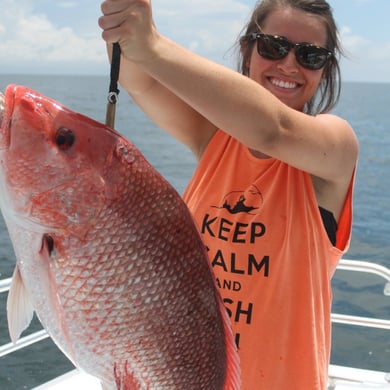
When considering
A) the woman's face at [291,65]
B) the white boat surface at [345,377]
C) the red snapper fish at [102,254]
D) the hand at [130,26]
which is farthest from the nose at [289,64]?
the white boat surface at [345,377]

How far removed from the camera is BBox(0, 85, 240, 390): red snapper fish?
1222 millimetres

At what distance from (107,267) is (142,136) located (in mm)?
22575

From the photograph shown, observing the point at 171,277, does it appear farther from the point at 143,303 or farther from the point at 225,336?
the point at 225,336

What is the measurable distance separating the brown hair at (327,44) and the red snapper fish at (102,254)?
105cm

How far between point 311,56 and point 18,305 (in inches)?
50.5

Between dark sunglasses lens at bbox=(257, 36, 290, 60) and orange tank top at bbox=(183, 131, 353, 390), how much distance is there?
1.33 ft

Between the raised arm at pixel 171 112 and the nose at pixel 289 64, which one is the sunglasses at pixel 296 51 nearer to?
the nose at pixel 289 64

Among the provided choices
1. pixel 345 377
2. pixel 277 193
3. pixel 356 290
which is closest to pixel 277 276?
pixel 277 193

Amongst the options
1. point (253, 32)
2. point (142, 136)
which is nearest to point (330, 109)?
point (253, 32)

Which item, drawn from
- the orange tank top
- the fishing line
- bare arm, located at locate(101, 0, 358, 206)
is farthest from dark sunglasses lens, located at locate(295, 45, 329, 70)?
the fishing line

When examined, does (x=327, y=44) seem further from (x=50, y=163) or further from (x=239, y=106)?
(x=50, y=163)

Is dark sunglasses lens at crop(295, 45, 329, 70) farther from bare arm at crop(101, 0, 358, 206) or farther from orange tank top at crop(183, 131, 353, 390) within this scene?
orange tank top at crop(183, 131, 353, 390)

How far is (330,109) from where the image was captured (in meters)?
2.31

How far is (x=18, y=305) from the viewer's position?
129cm
